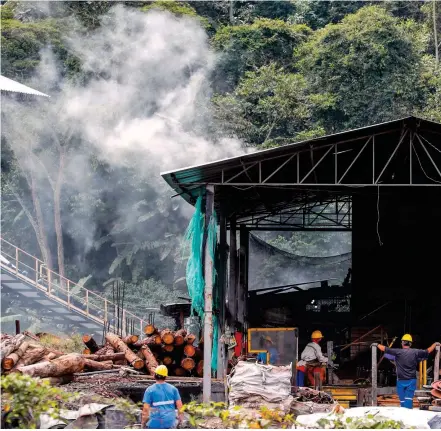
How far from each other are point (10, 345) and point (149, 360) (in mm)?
3681

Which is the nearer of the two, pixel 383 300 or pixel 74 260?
pixel 383 300

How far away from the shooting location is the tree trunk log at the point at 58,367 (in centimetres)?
1615

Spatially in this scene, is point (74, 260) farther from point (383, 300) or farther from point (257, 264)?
point (383, 300)

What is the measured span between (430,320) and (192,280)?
728cm

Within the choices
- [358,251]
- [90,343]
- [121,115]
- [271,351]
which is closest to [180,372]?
[90,343]

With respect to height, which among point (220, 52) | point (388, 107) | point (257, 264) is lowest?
point (257, 264)

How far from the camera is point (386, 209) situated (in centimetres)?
2425

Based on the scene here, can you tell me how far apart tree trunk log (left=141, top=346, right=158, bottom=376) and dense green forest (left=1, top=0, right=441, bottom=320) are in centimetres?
1986

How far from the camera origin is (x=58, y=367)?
16812 millimetres

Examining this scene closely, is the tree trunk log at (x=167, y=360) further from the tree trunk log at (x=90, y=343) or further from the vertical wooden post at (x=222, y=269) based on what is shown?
the tree trunk log at (x=90, y=343)

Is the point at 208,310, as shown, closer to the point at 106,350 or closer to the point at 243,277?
the point at 106,350

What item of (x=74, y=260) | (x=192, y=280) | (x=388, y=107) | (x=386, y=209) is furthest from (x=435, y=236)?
(x=74, y=260)

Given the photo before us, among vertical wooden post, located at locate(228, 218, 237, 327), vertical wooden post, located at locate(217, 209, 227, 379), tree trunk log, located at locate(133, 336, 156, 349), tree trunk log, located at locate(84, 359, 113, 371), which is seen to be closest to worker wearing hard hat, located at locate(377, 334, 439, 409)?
vertical wooden post, located at locate(217, 209, 227, 379)

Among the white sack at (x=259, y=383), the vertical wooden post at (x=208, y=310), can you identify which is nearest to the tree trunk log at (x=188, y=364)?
the vertical wooden post at (x=208, y=310)
